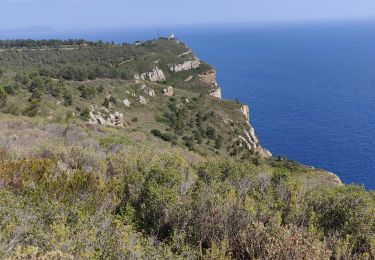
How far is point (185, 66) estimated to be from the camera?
388ft

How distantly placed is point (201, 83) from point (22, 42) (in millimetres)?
54286

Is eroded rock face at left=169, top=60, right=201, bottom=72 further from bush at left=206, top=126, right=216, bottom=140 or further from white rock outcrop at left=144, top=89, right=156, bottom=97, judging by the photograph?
bush at left=206, top=126, right=216, bottom=140

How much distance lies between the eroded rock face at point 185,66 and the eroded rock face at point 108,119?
6458cm

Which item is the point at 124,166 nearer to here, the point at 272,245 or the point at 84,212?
the point at 84,212

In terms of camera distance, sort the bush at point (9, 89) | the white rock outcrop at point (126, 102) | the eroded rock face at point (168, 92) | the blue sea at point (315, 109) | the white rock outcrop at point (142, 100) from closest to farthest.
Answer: the bush at point (9, 89) → the white rock outcrop at point (126, 102) → the white rock outcrop at point (142, 100) → the blue sea at point (315, 109) → the eroded rock face at point (168, 92)

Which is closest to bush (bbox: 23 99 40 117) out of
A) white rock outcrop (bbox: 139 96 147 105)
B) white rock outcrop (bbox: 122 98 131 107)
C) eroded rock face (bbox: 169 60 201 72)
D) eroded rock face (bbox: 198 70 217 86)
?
white rock outcrop (bbox: 122 98 131 107)

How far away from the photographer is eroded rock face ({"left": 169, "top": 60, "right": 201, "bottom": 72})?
115m

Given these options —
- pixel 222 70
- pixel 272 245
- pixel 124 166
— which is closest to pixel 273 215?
pixel 272 245

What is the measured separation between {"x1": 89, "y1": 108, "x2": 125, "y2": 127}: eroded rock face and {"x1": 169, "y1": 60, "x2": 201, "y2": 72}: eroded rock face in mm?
64578

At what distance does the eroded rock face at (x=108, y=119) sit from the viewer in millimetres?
47362

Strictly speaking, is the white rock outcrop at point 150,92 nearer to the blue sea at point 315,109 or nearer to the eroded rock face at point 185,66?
the blue sea at point 315,109

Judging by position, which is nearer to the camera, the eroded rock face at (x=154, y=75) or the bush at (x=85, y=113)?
the bush at (x=85, y=113)

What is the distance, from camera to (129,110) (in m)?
61.4

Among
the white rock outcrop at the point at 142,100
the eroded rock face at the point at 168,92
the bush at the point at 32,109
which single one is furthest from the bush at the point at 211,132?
the bush at the point at 32,109
